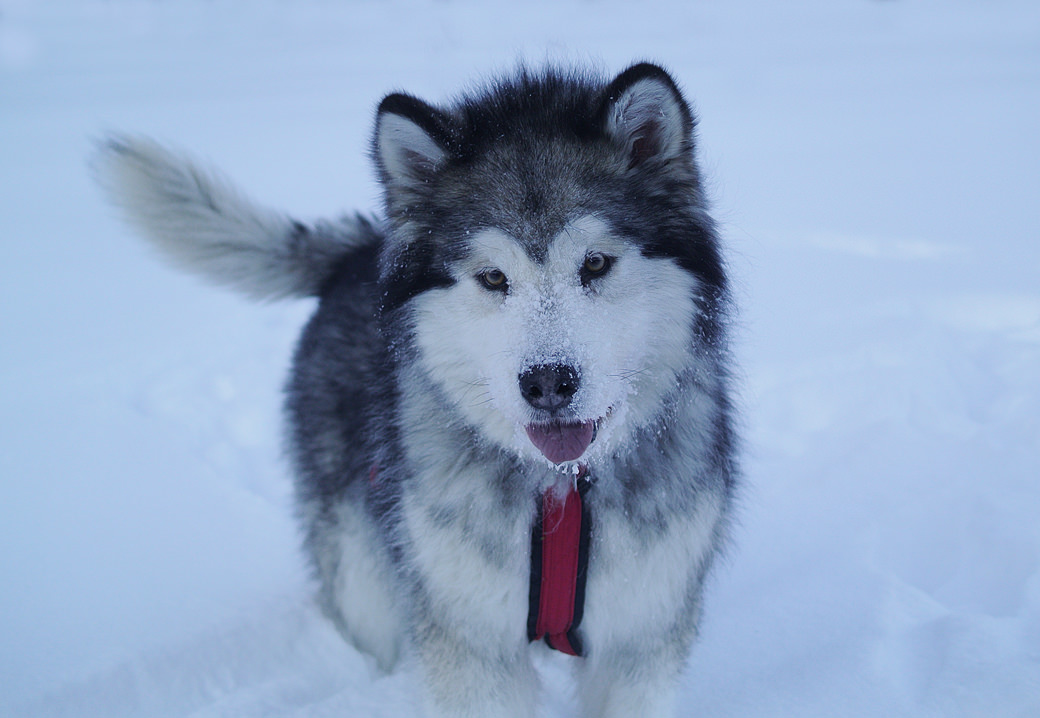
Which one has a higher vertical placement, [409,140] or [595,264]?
[409,140]

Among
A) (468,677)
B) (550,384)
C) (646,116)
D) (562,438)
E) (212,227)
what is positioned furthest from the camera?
(212,227)

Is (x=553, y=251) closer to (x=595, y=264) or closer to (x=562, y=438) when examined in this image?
(x=595, y=264)

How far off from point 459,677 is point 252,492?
1.70m

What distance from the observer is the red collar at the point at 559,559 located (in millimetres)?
1795

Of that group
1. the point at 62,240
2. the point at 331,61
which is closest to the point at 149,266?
the point at 62,240

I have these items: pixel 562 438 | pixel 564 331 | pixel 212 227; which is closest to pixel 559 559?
pixel 562 438

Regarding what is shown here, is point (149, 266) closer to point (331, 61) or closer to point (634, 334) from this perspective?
point (634, 334)

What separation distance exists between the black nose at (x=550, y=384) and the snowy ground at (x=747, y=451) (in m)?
0.80

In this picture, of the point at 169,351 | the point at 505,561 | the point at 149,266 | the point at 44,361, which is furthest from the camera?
the point at 149,266

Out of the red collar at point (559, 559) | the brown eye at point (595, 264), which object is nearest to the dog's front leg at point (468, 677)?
the red collar at point (559, 559)

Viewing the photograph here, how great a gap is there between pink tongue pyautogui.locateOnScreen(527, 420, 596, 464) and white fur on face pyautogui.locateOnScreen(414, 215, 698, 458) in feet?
0.14

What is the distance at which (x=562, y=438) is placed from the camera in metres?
1.65

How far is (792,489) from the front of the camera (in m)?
3.07

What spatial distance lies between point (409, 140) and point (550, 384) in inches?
29.9
